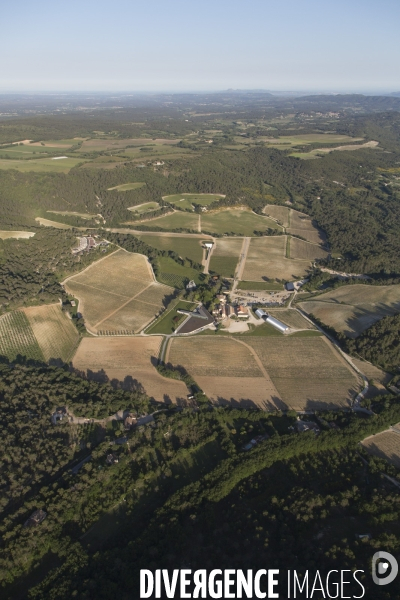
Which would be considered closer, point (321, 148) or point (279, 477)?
point (279, 477)

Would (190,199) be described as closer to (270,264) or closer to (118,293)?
(270,264)

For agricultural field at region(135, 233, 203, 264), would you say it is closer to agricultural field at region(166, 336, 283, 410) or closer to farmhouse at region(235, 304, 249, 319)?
farmhouse at region(235, 304, 249, 319)

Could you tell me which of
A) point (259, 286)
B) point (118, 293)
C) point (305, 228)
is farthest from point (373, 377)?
point (305, 228)

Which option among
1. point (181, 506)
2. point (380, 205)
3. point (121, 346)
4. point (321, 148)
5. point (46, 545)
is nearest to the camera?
point (46, 545)

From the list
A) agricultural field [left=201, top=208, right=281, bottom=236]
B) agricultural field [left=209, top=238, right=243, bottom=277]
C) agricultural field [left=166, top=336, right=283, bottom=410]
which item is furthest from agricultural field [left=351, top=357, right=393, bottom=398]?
agricultural field [left=201, top=208, right=281, bottom=236]

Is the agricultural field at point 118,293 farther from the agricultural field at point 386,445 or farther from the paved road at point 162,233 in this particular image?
the agricultural field at point 386,445

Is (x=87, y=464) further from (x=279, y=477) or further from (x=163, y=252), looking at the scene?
(x=163, y=252)

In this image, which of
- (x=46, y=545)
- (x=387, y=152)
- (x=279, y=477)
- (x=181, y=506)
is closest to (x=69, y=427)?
(x=46, y=545)

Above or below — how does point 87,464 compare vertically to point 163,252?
below
